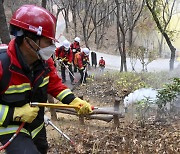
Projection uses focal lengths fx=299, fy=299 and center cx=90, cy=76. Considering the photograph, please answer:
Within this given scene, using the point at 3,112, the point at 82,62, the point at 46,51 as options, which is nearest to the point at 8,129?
the point at 3,112

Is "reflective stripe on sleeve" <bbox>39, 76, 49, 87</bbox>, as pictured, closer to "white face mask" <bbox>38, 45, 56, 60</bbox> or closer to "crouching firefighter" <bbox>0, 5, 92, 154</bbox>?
"crouching firefighter" <bbox>0, 5, 92, 154</bbox>

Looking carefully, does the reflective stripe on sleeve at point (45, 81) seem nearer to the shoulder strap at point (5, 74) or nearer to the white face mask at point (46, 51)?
the white face mask at point (46, 51)

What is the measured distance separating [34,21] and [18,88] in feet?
2.13

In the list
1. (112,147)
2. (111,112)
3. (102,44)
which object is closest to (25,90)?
(112,147)

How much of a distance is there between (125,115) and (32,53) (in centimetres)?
501

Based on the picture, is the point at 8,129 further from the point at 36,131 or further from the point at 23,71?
the point at 23,71

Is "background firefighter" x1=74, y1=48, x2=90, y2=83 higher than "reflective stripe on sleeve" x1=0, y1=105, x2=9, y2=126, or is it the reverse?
"reflective stripe on sleeve" x1=0, y1=105, x2=9, y2=126

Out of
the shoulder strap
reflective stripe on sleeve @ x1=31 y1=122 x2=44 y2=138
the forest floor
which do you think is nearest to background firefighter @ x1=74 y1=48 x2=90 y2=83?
the forest floor

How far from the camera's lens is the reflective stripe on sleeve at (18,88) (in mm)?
2762

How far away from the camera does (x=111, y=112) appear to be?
6770 mm

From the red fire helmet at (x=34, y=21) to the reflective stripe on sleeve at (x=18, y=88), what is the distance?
1.68ft

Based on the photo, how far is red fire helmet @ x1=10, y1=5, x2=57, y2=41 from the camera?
281cm

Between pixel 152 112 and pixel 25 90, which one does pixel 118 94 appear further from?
pixel 25 90

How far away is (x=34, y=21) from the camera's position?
2834 mm
